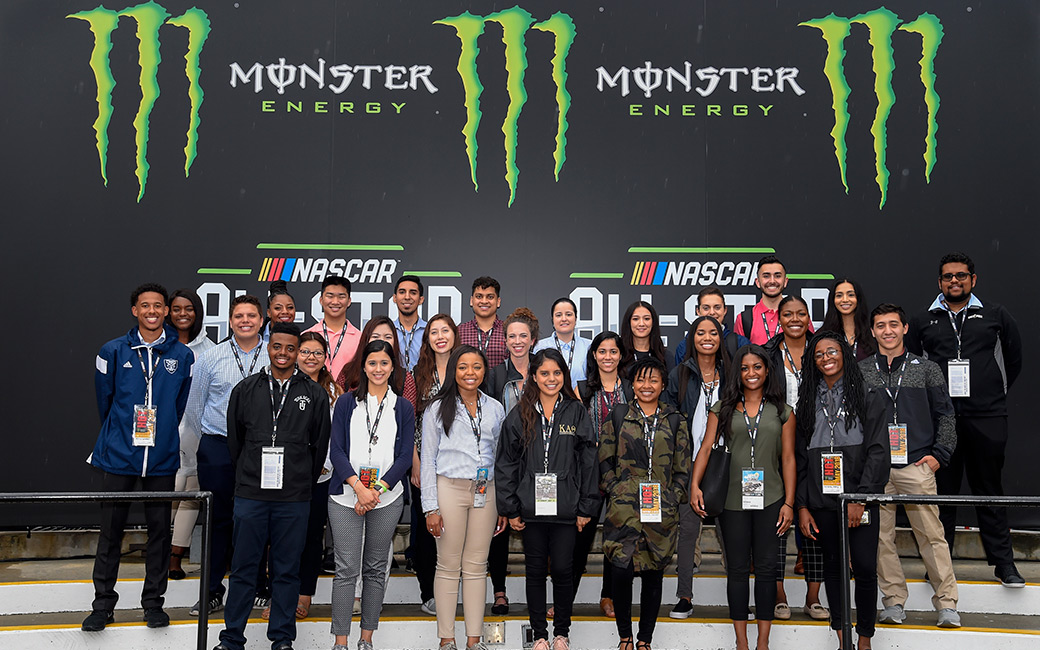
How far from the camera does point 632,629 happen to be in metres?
3.86

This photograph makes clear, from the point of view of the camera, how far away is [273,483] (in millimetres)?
3699

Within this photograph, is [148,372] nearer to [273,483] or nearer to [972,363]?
[273,483]

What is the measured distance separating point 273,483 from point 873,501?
2.51 m

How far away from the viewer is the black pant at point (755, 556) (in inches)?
147

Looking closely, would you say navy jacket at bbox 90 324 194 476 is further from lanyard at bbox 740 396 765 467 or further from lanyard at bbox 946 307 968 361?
lanyard at bbox 946 307 968 361

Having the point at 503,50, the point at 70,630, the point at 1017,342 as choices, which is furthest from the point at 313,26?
the point at 1017,342

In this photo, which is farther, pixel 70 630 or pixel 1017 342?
pixel 1017 342

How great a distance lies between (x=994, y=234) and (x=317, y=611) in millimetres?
4824

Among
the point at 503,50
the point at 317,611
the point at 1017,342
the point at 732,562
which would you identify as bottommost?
the point at 317,611

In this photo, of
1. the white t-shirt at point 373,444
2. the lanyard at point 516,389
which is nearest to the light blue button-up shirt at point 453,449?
the white t-shirt at point 373,444

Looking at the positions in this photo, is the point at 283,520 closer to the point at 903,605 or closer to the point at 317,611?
the point at 317,611

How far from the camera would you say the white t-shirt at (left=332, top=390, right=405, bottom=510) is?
3775 millimetres

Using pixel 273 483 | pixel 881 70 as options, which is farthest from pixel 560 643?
pixel 881 70

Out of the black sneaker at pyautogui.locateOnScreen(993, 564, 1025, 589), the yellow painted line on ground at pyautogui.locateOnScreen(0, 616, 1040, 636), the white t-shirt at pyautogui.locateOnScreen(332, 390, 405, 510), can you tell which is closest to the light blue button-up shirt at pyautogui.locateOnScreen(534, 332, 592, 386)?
the white t-shirt at pyautogui.locateOnScreen(332, 390, 405, 510)
